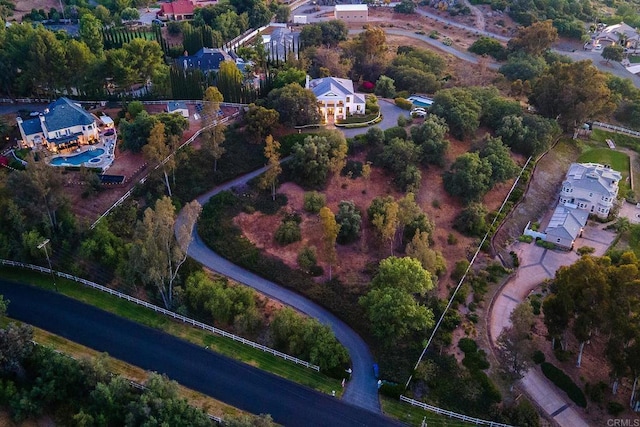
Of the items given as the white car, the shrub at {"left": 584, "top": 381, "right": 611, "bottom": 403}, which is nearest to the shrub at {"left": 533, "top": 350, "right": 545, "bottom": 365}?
the shrub at {"left": 584, "top": 381, "right": 611, "bottom": 403}

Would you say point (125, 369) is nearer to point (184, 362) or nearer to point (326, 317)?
point (184, 362)

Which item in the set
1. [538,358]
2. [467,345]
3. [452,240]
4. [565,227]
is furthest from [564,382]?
[565,227]

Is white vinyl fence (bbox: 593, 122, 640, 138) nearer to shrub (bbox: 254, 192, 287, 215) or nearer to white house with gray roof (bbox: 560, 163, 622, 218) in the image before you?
white house with gray roof (bbox: 560, 163, 622, 218)

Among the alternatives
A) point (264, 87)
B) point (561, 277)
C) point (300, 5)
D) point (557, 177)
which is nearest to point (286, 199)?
point (264, 87)

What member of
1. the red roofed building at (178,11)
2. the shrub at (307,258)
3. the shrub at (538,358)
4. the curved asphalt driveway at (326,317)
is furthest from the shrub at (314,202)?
the red roofed building at (178,11)

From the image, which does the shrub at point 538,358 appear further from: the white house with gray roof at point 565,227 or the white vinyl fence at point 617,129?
the white vinyl fence at point 617,129
